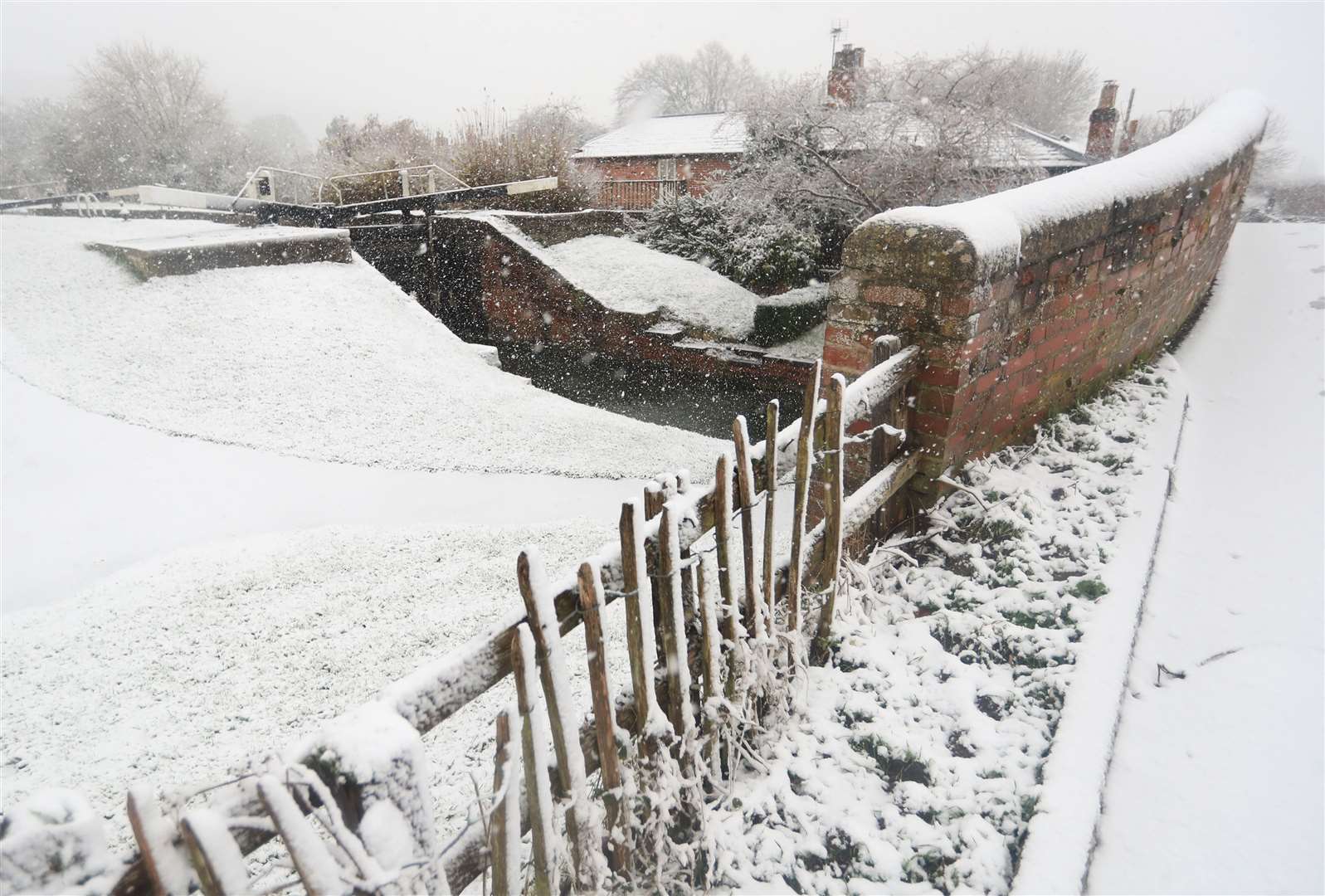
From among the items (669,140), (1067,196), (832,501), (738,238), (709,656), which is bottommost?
(709,656)

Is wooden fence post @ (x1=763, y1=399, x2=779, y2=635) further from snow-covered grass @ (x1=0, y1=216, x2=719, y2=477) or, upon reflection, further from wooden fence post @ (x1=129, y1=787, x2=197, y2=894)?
snow-covered grass @ (x1=0, y1=216, x2=719, y2=477)

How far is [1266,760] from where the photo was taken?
6.97 ft

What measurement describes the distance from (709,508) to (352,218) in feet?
45.2

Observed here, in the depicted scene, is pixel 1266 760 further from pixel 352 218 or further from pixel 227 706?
pixel 352 218

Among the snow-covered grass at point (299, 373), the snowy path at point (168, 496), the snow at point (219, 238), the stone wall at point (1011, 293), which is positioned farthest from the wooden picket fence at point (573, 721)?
the snow at point (219, 238)

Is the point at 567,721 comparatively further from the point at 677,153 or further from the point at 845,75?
the point at 677,153

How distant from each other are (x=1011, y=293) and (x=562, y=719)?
116 inches

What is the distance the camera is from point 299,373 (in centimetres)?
708

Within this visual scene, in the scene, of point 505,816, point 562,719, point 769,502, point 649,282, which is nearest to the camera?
point 505,816

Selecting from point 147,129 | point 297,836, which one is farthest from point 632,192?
point 147,129

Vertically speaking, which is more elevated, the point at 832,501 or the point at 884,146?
the point at 884,146

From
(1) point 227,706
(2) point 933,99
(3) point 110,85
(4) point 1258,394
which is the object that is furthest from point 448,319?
(3) point 110,85

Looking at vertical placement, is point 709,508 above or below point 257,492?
above

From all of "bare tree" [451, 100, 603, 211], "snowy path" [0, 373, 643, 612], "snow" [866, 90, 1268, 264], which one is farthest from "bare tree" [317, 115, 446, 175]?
"snow" [866, 90, 1268, 264]
